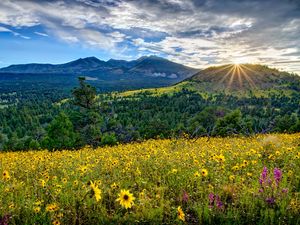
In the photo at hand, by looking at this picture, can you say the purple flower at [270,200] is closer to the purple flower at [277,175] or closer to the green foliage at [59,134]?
the purple flower at [277,175]

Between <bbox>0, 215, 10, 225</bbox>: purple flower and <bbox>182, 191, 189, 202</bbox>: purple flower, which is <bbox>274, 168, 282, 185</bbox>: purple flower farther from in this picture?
<bbox>0, 215, 10, 225</bbox>: purple flower

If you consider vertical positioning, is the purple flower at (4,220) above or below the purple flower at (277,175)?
below

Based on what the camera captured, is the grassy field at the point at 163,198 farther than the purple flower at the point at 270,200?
No

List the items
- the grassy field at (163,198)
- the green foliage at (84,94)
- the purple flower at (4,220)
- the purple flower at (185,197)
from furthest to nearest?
the green foliage at (84,94) → the purple flower at (185,197) → the grassy field at (163,198) → the purple flower at (4,220)

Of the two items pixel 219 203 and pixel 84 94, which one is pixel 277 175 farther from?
pixel 84 94

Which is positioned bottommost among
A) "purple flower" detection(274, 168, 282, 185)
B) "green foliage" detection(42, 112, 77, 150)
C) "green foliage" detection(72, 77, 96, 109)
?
"green foliage" detection(42, 112, 77, 150)

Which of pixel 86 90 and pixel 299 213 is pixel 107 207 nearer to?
pixel 299 213

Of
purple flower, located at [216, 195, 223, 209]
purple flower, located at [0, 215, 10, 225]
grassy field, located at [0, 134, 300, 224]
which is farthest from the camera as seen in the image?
purple flower, located at [216, 195, 223, 209]

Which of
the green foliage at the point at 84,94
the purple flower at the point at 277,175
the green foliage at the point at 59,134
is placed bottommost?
the green foliage at the point at 59,134

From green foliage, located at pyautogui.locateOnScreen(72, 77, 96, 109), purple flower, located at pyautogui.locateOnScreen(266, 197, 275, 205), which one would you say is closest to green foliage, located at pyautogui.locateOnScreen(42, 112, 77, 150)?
green foliage, located at pyautogui.locateOnScreen(72, 77, 96, 109)

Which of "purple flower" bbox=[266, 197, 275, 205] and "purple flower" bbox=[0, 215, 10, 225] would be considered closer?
"purple flower" bbox=[0, 215, 10, 225]

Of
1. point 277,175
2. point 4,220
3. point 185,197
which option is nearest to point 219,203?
point 185,197

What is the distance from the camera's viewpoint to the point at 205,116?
10169cm

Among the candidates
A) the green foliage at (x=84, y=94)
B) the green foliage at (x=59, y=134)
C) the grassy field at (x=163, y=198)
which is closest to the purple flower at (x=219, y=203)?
the grassy field at (x=163, y=198)
